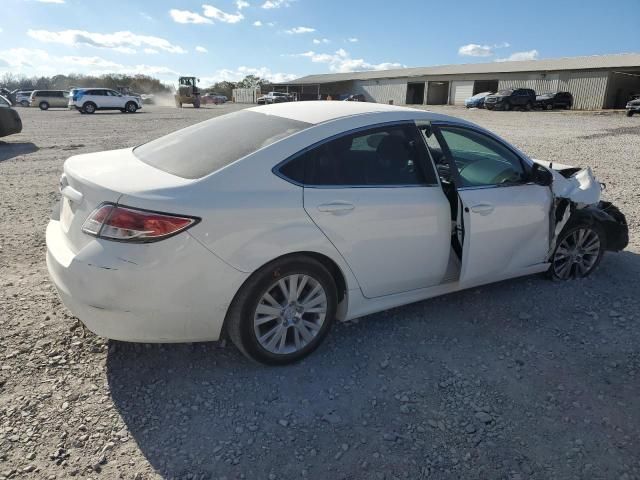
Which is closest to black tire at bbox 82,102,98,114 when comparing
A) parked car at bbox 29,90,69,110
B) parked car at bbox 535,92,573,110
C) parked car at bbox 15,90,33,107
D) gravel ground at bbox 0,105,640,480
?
parked car at bbox 29,90,69,110

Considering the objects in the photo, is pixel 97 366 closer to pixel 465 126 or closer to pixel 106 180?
pixel 106 180

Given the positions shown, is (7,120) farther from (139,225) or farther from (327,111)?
(139,225)

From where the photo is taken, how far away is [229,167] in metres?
2.76

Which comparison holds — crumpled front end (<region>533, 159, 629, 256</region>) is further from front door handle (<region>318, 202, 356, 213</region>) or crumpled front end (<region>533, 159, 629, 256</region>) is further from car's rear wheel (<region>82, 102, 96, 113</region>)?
car's rear wheel (<region>82, 102, 96, 113</region>)

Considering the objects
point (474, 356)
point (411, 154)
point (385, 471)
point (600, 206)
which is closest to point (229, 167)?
point (411, 154)

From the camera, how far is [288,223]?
276 centimetres

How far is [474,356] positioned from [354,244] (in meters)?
1.16

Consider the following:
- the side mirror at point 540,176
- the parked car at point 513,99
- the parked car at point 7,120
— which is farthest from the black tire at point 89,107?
the side mirror at point 540,176

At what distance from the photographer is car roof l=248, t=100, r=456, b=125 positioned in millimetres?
3217

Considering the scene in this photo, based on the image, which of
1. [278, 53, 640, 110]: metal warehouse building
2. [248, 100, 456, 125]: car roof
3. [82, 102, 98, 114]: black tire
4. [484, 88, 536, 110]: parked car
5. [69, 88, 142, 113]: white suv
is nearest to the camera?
[248, 100, 456, 125]: car roof

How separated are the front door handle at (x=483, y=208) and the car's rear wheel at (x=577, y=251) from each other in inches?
46.6

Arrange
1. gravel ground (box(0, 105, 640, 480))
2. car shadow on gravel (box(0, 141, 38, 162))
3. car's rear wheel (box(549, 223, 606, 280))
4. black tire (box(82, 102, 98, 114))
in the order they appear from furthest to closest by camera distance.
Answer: black tire (box(82, 102, 98, 114)) < car shadow on gravel (box(0, 141, 38, 162)) < car's rear wheel (box(549, 223, 606, 280)) < gravel ground (box(0, 105, 640, 480))

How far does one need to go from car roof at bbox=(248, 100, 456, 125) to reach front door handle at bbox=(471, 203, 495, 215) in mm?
684

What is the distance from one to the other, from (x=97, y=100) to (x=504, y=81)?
35766 millimetres
